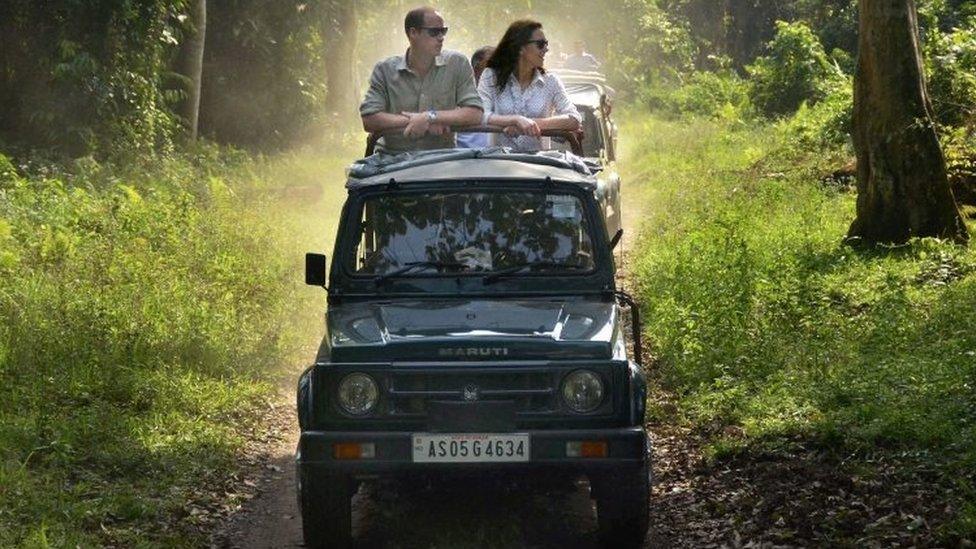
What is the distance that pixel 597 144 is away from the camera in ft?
47.6

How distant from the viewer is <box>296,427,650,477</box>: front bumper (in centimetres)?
649

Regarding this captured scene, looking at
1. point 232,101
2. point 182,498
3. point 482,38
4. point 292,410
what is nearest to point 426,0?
point 482,38

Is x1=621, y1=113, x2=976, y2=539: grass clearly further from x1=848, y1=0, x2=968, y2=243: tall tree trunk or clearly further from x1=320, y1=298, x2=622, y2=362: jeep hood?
x1=320, y1=298, x2=622, y2=362: jeep hood

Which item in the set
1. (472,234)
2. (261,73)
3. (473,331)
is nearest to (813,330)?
(472,234)

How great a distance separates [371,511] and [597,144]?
24.3 ft

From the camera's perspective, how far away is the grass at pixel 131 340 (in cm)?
783

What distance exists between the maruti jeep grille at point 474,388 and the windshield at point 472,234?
101 cm

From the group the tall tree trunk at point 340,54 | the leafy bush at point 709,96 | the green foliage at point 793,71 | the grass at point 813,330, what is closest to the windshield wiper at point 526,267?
the grass at point 813,330

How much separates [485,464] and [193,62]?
17758mm

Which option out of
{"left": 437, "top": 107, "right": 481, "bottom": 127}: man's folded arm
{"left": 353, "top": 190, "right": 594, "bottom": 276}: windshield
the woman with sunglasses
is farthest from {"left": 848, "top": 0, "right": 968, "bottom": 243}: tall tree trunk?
{"left": 353, "top": 190, "right": 594, "bottom": 276}: windshield

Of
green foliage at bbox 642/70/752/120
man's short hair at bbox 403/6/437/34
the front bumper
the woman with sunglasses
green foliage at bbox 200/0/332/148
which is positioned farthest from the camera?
green foliage at bbox 642/70/752/120

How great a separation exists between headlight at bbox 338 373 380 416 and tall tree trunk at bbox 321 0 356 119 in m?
23.0

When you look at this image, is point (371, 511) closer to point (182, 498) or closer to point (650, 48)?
point (182, 498)

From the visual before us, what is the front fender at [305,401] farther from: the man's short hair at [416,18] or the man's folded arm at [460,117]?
the man's short hair at [416,18]
